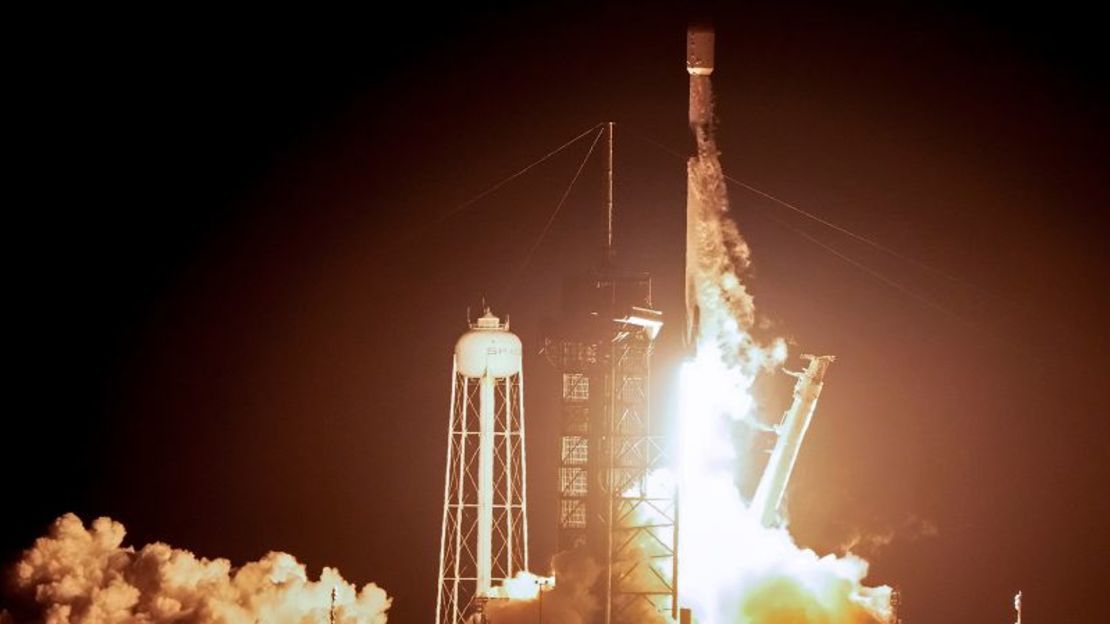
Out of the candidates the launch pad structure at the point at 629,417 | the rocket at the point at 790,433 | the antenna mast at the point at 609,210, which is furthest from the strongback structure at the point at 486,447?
the rocket at the point at 790,433

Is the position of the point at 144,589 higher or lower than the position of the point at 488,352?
lower

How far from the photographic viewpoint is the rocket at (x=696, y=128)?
35844 millimetres

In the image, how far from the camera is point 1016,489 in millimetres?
47375

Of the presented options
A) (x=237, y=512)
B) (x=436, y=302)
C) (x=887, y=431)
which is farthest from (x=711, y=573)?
(x=237, y=512)

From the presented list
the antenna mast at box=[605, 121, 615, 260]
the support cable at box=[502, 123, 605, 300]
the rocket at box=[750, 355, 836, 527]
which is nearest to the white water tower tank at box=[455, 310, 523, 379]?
the antenna mast at box=[605, 121, 615, 260]

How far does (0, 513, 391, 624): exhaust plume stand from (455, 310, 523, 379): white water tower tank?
16.0ft

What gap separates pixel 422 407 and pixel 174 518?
6.48 metres

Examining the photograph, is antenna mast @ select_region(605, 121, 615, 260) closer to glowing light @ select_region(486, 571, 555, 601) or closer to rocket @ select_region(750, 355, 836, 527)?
rocket @ select_region(750, 355, 836, 527)

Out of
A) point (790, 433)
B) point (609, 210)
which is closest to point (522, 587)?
point (790, 433)

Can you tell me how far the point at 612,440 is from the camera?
3562cm

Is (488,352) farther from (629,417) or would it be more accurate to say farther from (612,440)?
(612,440)

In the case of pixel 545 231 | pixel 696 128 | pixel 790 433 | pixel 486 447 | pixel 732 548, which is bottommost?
pixel 732 548

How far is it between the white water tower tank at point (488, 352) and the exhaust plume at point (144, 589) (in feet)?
16.0

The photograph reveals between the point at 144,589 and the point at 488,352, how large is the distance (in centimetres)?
772
